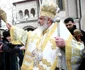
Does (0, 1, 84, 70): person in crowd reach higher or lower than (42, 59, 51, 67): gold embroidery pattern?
higher

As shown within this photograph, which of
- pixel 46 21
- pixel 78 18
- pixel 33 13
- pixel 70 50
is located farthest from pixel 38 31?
pixel 33 13

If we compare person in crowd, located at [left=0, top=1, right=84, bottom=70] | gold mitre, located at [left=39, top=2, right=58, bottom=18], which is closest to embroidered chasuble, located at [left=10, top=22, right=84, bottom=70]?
person in crowd, located at [left=0, top=1, right=84, bottom=70]

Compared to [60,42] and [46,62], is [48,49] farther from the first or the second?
[60,42]

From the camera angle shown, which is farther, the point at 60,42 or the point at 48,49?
the point at 48,49

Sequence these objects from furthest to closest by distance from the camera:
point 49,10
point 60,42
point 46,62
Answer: point 49,10 → point 46,62 → point 60,42

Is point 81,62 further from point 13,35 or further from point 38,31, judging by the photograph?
point 13,35

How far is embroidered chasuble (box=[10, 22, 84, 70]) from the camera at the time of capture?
3.90 metres

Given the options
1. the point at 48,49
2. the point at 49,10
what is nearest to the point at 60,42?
the point at 48,49

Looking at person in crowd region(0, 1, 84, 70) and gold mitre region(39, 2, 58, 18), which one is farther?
gold mitre region(39, 2, 58, 18)

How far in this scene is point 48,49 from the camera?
428 cm

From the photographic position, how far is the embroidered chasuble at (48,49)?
3.90 m

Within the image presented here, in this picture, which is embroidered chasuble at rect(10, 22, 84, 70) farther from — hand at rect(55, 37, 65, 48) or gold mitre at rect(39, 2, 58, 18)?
gold mitre at rect(39, 2, 58, 18)

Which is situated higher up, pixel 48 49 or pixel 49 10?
pixel 49 10

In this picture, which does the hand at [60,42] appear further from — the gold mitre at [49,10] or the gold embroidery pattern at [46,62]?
the gold mitre at [49,10]
